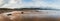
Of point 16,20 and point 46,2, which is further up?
point 46,2

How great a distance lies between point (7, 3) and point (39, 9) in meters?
0.25

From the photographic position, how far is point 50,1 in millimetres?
638

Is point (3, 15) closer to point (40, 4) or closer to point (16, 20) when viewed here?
point (16, 20)

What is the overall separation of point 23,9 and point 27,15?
2.3 inches

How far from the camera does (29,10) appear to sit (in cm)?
61

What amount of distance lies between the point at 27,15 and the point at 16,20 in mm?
85

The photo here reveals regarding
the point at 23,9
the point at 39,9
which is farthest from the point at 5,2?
the point at 39,9

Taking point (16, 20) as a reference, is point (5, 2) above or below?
above

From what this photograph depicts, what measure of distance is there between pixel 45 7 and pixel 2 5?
1.05 ft

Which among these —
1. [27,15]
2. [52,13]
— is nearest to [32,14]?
[27,15]

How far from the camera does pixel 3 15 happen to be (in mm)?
585

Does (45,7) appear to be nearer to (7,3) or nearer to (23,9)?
(23,9)

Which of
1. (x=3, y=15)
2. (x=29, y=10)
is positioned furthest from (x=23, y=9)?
(x=3, y=15)

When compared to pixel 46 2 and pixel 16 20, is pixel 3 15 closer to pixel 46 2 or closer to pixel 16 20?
pixel 16 20
